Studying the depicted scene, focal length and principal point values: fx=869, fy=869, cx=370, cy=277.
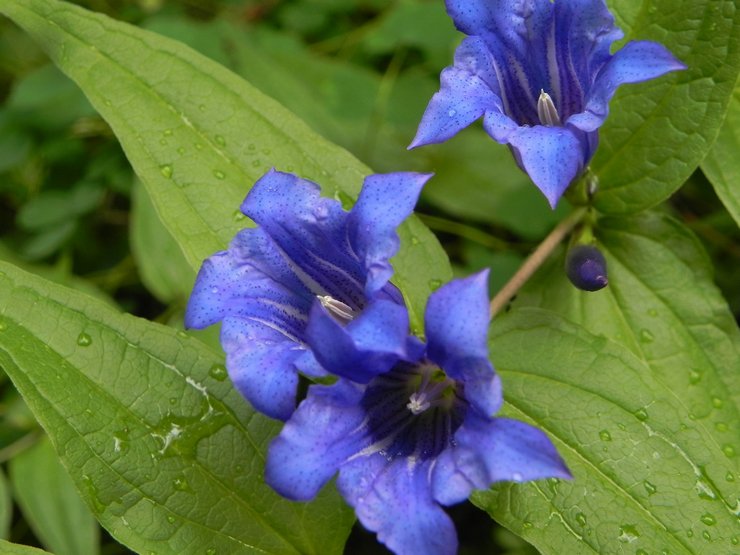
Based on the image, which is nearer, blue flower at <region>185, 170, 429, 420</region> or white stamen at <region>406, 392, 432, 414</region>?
blue flower at <region>185, 170, 429, 420</region>

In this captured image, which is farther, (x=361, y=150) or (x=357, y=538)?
(x=361, y=150)

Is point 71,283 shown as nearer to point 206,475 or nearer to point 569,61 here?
point 206,475

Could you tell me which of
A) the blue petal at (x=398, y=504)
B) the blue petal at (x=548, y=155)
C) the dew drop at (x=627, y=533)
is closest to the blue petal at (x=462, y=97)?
the blue petal at (x=548, y=155)

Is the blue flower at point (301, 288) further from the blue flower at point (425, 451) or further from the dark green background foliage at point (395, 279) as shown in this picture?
the dark green background foliage at point (395, 279)

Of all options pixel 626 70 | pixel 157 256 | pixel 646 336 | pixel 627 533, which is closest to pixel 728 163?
pixel 646 336

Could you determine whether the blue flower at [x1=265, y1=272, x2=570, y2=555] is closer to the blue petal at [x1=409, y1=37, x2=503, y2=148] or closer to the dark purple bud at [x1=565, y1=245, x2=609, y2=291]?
the blue petal at [x1=409, y1=37, x2=503, y2=148]

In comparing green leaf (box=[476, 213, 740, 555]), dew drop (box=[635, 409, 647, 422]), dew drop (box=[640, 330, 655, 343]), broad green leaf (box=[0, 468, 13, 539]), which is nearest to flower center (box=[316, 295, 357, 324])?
green leaf (box=[476, 213, 740, 555])

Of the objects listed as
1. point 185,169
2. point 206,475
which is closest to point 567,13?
point 185,169
